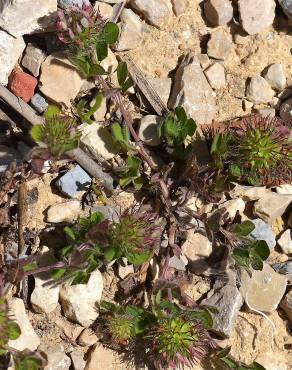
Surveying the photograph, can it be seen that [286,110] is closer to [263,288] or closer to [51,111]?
[263,288]

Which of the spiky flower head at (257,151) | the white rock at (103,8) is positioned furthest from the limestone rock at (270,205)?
the white rock at (103,8)

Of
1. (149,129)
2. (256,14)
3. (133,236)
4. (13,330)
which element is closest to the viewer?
(13,330)

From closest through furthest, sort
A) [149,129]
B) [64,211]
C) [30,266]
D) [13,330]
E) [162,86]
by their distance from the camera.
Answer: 1. [13,330]
2. [30,266]
3. [64,211]
4. [149,129]
5. [162,86]

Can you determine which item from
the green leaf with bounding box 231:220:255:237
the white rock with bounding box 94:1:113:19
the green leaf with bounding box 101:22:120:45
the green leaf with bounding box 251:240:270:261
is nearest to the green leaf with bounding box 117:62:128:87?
the green leaf with bounding box 101:22:120:45

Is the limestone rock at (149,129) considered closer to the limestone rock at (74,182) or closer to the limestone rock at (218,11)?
the limestone rock at (74,182)

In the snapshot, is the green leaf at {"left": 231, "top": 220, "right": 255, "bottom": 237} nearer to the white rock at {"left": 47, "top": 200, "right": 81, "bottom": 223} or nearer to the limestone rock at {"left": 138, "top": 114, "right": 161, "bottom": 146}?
the limestone rock at {"left": 138, "top": 114, "right": 161, "bottom": 146}

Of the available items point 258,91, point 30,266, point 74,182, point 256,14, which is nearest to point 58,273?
point 30,266
